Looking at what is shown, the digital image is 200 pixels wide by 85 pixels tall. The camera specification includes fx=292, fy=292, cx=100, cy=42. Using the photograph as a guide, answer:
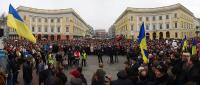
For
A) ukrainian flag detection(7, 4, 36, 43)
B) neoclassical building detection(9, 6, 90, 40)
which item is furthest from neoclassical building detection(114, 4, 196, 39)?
ukrainian flag detection(7, 4, 36, 43)

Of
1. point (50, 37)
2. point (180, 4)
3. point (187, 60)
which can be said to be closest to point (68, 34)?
point (50, 37)

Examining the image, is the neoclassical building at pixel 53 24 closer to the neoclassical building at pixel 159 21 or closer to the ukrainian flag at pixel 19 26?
the neoclassical building at pixel 159 21

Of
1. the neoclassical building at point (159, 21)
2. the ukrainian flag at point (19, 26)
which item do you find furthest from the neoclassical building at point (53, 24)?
the ukrainian flag at point (19, 26)

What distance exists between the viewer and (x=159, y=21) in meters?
85.2

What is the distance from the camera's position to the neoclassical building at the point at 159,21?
81938 mm

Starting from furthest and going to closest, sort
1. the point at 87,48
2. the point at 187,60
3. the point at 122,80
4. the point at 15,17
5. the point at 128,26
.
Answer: the point at 128,26
the point at 87,48
the point at 15,17
the point at 187,60
the point at 122,80

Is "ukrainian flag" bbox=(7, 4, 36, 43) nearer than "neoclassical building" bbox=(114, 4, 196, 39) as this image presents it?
Yes

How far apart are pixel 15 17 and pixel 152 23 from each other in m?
76.2

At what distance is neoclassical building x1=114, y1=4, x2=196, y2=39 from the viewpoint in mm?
81938

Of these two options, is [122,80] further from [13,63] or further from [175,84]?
[13,63]

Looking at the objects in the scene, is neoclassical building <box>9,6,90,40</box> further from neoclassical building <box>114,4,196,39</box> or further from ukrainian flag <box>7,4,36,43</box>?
ukrainian flag <box>7,4,36,43</box>

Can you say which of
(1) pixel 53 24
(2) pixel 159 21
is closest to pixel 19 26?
(2) pixel 159 21

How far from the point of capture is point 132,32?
3376 inches

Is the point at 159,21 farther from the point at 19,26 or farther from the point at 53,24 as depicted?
the point at 19,26
